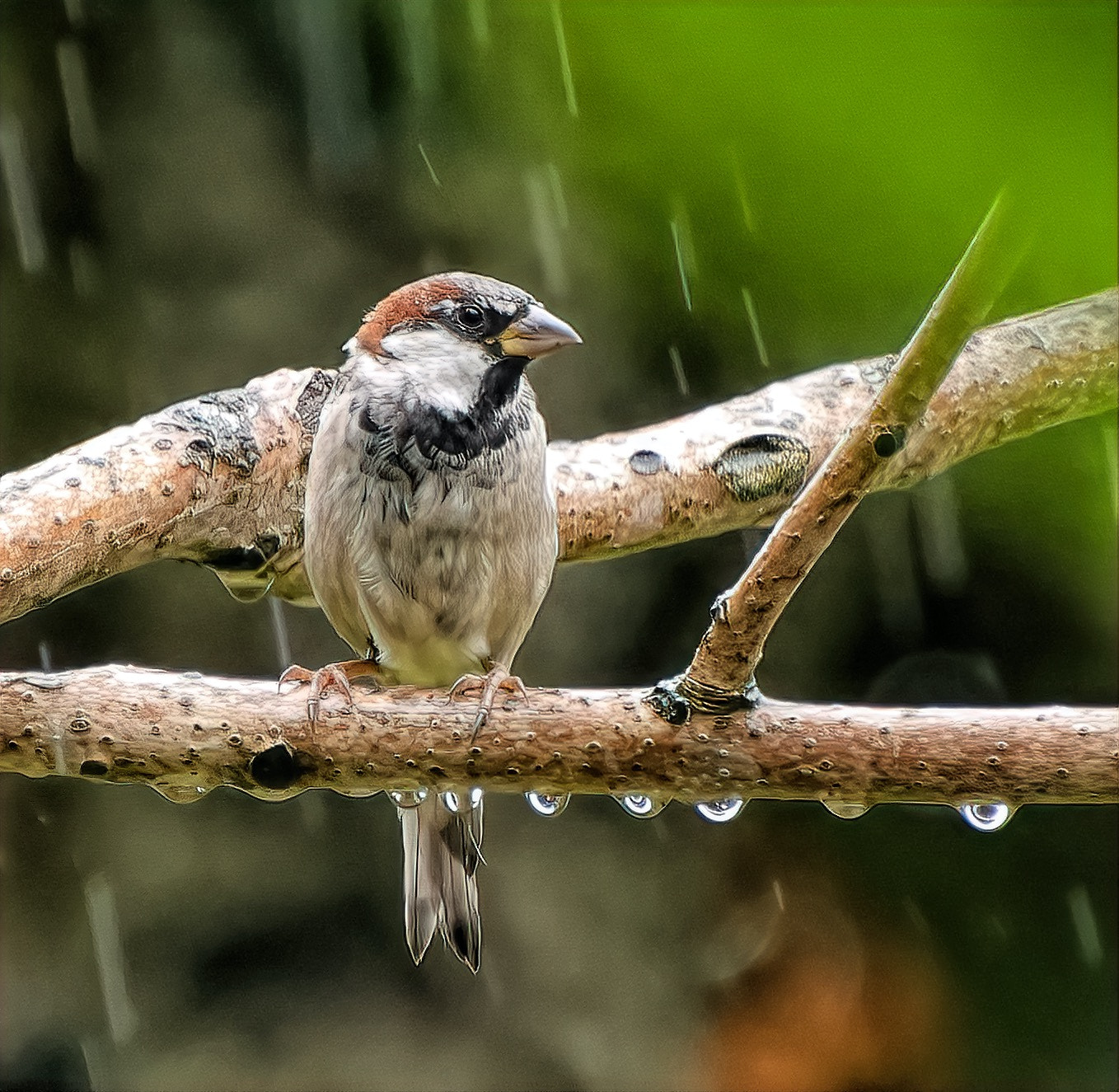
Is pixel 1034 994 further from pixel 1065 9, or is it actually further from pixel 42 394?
pixel 1065 9

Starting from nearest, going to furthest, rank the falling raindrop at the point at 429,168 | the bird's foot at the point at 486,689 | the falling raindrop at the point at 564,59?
1. the falling raindrop at the point at 564,59
2. the bird's foot at the point at 486,689
3. the falling raindrop at the point at 429,168

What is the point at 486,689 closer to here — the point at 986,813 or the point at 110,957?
the point at 986,813

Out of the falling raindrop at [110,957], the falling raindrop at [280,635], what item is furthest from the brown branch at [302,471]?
the falling raindrop at [110,957]

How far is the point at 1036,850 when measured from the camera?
336 cm

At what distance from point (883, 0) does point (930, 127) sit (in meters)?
0.02

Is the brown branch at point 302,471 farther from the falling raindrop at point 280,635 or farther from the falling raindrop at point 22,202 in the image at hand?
the falling raindrop at point 22,202

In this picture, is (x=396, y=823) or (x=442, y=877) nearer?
(x=442, y=877)

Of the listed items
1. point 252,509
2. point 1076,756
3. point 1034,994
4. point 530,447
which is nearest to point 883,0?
point 1076,756

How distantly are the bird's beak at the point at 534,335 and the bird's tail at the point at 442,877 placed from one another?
0.74m

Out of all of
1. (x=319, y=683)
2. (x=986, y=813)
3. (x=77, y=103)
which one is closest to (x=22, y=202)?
(x=77, y=103)

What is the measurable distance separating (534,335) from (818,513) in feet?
2.85

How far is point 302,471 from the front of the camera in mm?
2326

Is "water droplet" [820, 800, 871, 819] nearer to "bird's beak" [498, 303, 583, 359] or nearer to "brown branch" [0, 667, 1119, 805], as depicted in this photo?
"brown branch" [0, 667, 1119, 805]

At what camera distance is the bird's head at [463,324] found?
2.02m
